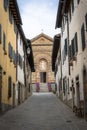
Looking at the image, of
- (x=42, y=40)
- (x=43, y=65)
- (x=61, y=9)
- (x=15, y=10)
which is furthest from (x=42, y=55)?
(x=15, y=10)

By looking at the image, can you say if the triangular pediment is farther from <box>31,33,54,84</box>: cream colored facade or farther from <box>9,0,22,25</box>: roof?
<box>9,0,22,25</box>: roof

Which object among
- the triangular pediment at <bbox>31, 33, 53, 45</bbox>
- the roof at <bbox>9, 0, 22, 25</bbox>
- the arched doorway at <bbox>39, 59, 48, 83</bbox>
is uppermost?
the triangular pediment at <bbox>31, 33, 53, 45</bbox>

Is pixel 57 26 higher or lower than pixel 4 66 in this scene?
higher

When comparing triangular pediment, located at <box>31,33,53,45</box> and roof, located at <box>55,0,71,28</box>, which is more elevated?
triangular pediment, located at <box>31,33,53,45</box>

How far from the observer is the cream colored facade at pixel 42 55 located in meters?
78.1

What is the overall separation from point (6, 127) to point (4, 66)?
27.7 feet

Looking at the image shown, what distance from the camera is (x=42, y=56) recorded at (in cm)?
7831

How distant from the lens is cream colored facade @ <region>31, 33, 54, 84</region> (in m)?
78.1

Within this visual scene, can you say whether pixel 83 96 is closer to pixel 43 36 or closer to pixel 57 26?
pixel 57 26

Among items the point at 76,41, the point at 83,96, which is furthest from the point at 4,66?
the point at 83,96

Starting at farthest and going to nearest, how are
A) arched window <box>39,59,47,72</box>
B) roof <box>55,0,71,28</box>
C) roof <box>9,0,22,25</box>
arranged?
arched window <box>39,59,47,72</box> < roof <box>9,0,22,25</box> < roof <box>55,0,71,28</box>

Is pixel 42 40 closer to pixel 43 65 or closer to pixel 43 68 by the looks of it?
pixel 43 65

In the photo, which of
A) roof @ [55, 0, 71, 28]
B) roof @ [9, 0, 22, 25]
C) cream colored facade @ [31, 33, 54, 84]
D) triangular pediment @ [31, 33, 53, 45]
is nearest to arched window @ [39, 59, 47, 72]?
cream colored facade @ [31, 33, 54, 84]

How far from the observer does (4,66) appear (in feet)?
77.7
